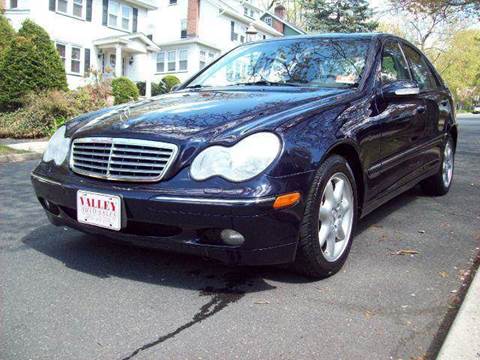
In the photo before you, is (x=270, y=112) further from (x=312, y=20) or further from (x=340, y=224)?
(x=312, y=20)

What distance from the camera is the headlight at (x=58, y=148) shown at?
3.32 metres

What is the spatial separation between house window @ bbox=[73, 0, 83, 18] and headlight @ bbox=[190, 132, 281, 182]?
79.7 feet

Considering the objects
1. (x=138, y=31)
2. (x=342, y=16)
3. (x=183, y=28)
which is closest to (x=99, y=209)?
(x=138, y=31)

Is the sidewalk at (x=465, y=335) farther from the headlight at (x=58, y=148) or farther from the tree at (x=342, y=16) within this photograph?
the tree at (x=342, y=16)

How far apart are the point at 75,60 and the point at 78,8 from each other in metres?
2.42

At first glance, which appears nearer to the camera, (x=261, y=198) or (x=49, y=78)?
(x=261, y=198)

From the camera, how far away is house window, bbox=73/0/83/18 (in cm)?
2450

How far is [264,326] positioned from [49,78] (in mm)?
14651

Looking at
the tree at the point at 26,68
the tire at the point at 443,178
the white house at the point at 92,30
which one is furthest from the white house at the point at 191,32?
the tire at the point at 443,178

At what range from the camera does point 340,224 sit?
3348 mm

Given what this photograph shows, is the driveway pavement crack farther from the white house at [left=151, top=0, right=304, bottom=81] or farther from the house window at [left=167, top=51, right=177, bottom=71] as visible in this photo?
the house window at [left=167, top=51, right=177, bottom=71]

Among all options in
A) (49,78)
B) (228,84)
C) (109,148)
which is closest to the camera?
(109,148)

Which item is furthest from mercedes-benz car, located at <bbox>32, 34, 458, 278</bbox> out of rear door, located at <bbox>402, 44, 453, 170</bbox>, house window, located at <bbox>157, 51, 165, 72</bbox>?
house window, located at <bbox>157, 51, 165, 72</bbox>

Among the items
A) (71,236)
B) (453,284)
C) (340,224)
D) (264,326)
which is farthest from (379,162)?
(71,236)
